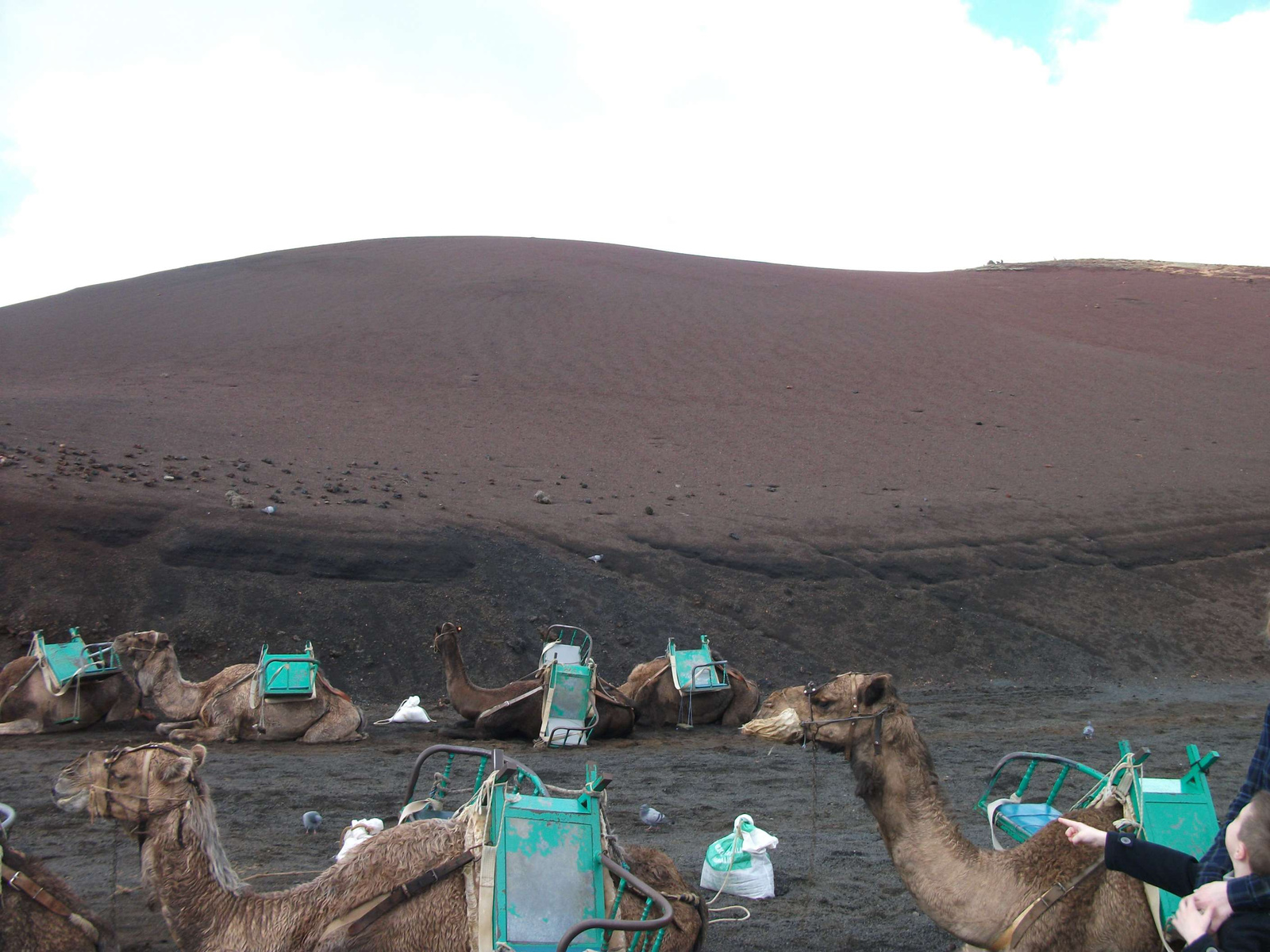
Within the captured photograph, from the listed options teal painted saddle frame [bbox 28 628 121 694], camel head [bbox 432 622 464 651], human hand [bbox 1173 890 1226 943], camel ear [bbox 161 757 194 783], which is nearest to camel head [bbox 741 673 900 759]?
human hand [bbox 1173 890 1226 943]

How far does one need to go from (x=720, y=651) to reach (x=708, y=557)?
287 cm

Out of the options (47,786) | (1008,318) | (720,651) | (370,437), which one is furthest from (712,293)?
(47,786)

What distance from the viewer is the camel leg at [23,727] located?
9.73 m

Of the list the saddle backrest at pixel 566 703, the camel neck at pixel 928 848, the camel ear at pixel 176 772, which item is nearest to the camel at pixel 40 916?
the camel ear at pixel 176 772

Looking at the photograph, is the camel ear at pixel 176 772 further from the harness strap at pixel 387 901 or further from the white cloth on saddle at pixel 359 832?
the white cloth on saddle at pixel 359 832

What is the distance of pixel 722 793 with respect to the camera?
847 centimetres

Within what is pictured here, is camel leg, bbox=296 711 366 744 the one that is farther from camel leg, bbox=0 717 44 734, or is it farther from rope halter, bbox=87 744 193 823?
rope halter, bbox=87 744 193 823

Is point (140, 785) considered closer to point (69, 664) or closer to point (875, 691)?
point (875, 691)

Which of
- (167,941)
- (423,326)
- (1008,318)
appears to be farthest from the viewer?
(1008,318)

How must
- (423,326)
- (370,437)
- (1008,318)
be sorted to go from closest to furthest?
1. (370,437)
2. (423,326)
3. (1008,318)

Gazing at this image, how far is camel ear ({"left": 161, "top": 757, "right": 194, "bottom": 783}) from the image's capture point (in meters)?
3.87

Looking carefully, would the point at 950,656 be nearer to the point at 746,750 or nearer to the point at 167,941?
the point at 746,750

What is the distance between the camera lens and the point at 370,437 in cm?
2323

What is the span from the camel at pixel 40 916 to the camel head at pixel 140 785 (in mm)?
286
